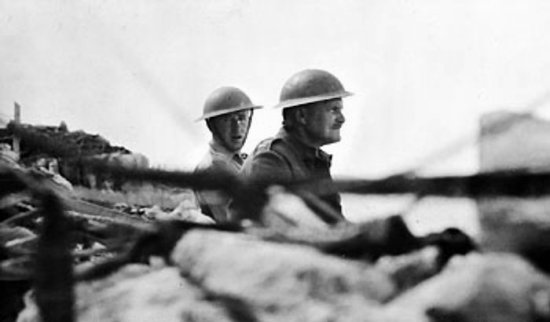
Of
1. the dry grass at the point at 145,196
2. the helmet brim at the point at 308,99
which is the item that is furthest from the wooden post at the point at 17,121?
the helmet brim at the point at 308,99

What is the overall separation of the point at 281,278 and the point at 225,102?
1.68 feet

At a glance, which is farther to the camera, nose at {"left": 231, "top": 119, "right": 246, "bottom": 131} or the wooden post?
the wooden post

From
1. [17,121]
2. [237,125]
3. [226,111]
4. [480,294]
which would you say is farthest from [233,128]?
[480,294]

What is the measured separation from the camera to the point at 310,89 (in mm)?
2852

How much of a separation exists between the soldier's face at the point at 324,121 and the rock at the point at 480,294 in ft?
1.52

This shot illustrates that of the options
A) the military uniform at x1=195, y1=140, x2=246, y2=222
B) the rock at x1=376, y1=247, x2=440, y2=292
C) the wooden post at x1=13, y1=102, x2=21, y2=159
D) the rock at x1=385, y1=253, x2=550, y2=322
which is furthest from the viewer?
the wooden post at x1=13, y1=102, x2=21, y2=159

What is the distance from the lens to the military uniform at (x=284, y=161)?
2896mm

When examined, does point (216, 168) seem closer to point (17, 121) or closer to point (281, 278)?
point (281, 278)

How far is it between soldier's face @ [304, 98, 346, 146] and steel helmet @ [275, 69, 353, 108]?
0.08ft

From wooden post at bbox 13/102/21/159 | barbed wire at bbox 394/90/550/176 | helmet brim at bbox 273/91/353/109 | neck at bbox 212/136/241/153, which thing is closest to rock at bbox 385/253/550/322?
barbed wire at bbox 394/90/550/176

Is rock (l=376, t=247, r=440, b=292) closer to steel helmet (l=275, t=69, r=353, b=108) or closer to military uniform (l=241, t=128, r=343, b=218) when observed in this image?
military uniform (l=241, t=128, r=343, b=218)

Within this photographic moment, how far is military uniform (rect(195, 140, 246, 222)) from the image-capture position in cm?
296

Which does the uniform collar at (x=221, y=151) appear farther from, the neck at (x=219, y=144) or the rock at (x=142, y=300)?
the rock at (x=142, y=300)

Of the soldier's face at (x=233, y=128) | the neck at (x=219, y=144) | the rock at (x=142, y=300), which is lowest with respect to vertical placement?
the rock at (x=142, y=300)
